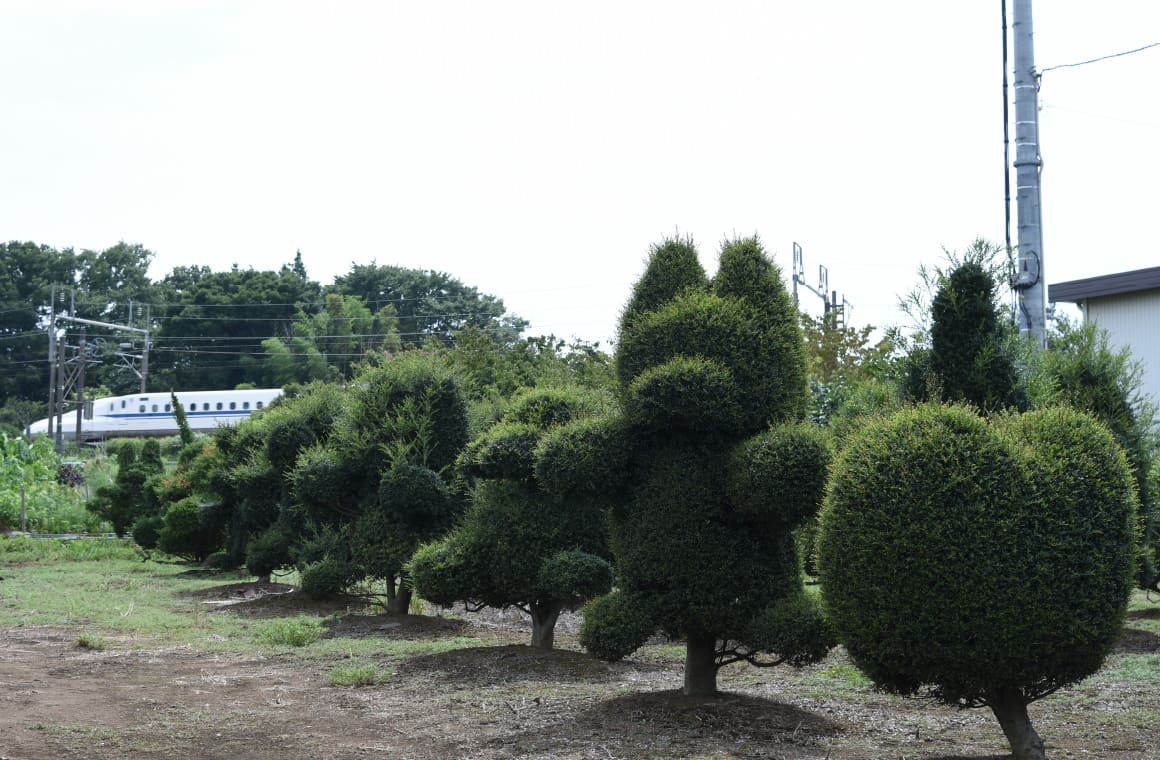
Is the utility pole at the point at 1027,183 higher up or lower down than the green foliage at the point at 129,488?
higher up

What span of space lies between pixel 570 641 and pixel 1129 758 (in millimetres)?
6375

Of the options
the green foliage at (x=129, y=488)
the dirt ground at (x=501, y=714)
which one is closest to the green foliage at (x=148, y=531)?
the green foliage at (x=129, y=488)

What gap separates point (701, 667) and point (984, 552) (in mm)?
2744

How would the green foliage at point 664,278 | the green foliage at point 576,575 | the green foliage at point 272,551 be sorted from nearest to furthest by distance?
the green foliage at point 664,278 → the green foliage at point 576,575 → the green foliage at point 272,551

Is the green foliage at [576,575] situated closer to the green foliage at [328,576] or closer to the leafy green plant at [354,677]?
the leafy green plant at [354,677]

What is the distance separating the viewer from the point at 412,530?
12.0m

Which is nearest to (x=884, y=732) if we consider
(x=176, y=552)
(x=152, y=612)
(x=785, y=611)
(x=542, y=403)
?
(x=785, y=611)

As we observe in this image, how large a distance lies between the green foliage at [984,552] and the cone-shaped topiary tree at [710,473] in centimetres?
123

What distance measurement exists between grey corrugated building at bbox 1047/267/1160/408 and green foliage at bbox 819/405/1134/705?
54.7 ft

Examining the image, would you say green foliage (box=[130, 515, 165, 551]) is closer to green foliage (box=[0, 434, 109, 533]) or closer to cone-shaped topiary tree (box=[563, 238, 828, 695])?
green foliage (box=[0, 434, 109, 533])

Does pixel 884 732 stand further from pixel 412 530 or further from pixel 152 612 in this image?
pixel 152 612

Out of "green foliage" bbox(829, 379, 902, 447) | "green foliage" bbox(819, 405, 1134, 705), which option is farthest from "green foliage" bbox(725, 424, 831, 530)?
"green foliage" bbox(819, 405, 1134, 705)

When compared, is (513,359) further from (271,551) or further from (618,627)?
(618,627)

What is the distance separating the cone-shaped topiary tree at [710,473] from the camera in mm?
6785
